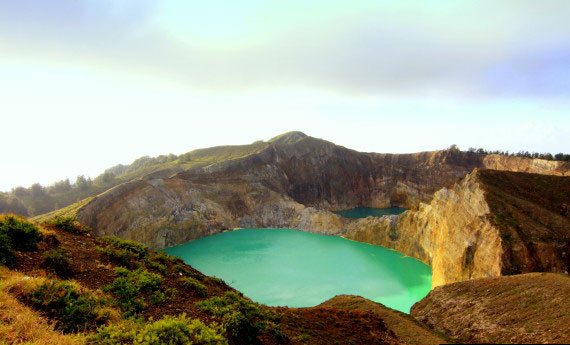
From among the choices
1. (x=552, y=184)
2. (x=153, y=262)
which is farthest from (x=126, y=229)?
(x=552, y=184)

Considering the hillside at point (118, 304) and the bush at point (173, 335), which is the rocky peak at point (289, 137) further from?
the bush at point (173, 335)

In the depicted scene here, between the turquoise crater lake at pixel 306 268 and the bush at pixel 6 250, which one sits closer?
the bush at pixel 6 250

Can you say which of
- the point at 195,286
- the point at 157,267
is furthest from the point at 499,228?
the point at 157,267

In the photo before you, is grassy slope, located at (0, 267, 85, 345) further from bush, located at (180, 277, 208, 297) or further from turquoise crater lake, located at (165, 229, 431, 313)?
turquoise crater lake, located at (165, 229, 431, 313)

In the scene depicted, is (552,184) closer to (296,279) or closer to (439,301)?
(439,301)

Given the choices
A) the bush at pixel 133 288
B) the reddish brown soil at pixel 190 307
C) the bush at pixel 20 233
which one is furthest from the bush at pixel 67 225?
the bush at pixel 133 288
